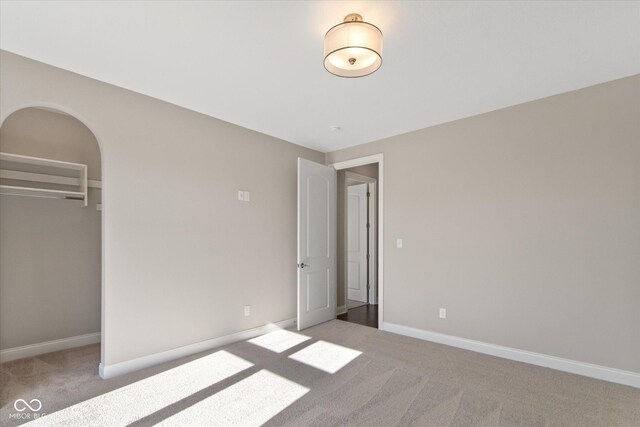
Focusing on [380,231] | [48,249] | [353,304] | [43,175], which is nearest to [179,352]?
[48,249]

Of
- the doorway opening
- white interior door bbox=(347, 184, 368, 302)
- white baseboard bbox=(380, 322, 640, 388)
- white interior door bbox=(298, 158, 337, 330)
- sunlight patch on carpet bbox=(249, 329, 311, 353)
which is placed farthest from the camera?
white interior door bbox=(347, 184, 368, 302)

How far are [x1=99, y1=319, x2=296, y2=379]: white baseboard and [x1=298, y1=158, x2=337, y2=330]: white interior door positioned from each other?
1.58ft

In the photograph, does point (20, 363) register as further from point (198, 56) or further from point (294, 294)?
point (198, 56)

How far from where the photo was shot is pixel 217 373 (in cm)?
284

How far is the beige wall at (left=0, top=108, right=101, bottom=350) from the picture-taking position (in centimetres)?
317

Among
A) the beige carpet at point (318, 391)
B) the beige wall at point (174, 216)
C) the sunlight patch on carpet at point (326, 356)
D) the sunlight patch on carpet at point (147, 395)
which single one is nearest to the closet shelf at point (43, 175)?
the beige wall at point (174, 216)

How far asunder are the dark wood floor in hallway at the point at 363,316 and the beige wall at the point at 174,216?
3.16ft

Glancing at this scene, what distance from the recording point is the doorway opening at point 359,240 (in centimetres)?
516

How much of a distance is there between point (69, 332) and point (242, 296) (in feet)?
6.28

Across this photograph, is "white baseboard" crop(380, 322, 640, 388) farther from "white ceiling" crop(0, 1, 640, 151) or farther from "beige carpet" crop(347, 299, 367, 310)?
"white ceiling" crop(0, 1, 640, 151)

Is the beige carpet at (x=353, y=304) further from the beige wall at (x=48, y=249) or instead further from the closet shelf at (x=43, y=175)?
the closet shelf at (x=43, y=175)

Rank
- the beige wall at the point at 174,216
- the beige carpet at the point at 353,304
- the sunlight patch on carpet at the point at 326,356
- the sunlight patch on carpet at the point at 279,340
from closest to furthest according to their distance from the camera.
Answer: the beige wall at the point at 174,216 < the sunlight patch on carpet at the point at 326,356 < the sunlight patch on carpet at the point at 279,340 < the beige carpet at the point at 353,304

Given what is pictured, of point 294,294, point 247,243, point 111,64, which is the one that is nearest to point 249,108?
point 111,64

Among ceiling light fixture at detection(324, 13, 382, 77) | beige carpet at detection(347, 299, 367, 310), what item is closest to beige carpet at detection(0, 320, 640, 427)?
beige carpet at detection(347, 299, 367, 310)
